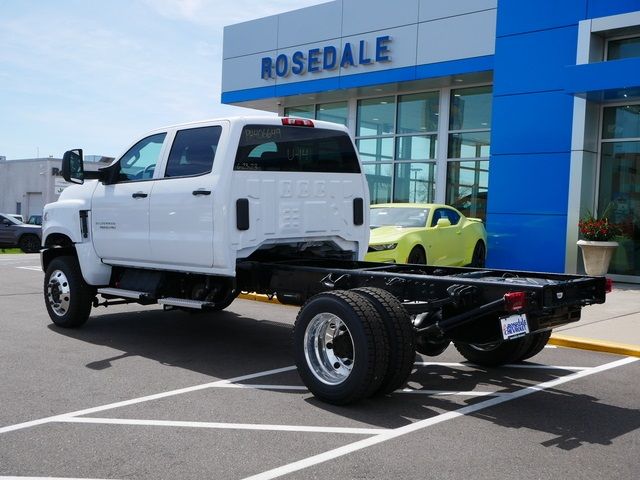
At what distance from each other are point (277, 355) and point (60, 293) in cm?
292

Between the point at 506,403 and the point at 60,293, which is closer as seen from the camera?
the point at 506,403

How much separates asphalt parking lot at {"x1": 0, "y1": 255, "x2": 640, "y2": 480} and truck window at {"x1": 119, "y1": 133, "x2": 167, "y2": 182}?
185cm

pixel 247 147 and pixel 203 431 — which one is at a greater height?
pixel 247 147

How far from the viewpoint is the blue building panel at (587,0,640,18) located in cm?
1363

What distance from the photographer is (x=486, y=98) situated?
17953 millimetres

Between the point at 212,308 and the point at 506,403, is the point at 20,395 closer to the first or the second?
the point at 212,308

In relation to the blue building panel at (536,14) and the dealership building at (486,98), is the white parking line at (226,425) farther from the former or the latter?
the blue building panel at (536,14)

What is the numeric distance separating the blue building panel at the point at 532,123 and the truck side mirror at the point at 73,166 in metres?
10.2

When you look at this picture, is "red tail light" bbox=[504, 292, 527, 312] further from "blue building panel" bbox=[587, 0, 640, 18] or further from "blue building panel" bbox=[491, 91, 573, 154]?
"blue building panel" bbox=[587, 0, 640, 18]

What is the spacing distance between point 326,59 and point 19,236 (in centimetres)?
1234

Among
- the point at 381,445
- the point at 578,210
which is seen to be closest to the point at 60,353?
the point at 381,445

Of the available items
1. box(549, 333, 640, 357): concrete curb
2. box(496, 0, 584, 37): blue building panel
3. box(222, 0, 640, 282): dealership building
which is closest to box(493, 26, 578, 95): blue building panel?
box(222, 0, 640, 282): dealership building

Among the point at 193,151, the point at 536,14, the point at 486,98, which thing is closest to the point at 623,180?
the point at 536,14

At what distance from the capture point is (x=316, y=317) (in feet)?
18.3
